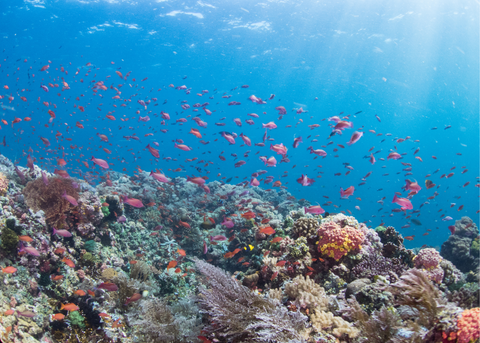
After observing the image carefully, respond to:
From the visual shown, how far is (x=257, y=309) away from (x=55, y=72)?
200 ft

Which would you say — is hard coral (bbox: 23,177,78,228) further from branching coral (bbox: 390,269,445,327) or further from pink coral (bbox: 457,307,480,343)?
pink coral (bbox: 457,307,480,343)

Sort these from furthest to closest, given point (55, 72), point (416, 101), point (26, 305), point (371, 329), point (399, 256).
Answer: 1. point (55, 72)
2. point (416, 101)
3. point (399, 256)
4. point (26, 305)
5. point (371, 329)

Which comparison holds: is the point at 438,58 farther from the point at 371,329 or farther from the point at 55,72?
the point at 55,72

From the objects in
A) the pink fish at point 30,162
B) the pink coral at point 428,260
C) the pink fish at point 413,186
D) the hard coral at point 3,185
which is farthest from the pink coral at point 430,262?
the pink fish at point 30,162

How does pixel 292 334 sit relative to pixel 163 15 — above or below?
below

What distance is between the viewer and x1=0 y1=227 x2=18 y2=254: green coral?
16.8 feet

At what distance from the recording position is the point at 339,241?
5648mm

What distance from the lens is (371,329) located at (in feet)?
9.72

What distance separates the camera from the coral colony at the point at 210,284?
3070 mm

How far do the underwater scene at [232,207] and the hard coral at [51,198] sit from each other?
0.04m

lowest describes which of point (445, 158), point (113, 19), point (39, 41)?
point (39, 41)

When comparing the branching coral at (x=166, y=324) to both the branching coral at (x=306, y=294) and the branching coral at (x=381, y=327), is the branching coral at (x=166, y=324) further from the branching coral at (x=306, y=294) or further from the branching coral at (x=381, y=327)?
the branching coral at (x=381, y=327)

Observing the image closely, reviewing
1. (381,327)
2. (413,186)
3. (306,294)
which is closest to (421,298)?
(381,327)

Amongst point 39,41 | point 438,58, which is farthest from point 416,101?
point 39,41
